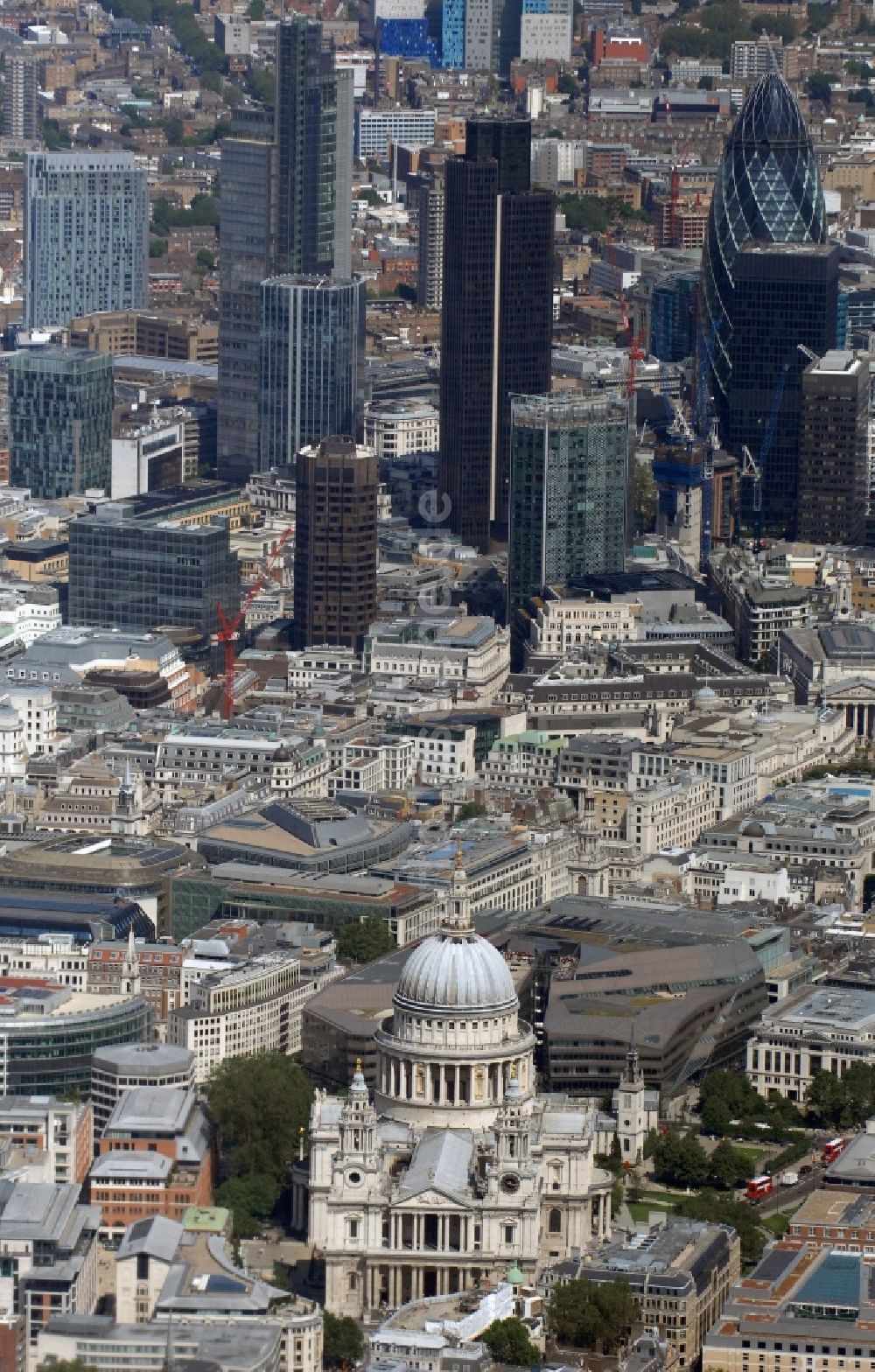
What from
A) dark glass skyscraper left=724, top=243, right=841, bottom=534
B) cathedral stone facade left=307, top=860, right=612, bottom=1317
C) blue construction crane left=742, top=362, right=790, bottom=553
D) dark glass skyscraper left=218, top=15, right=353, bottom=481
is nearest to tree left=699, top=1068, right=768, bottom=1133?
cathedral stone facade left=307, top=860, right=612, bottom=1317

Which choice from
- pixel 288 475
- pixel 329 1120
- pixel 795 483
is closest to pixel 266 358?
pixel 288 475

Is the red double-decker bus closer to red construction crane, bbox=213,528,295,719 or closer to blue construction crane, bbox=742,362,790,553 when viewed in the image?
red construction crane, bbox=213,528,295,719

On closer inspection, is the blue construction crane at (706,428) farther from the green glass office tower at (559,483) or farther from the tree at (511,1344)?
the tree at (511,1344)

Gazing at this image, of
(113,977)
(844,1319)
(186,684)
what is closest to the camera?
(844,1319)

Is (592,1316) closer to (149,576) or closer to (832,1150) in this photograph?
(832,1150)

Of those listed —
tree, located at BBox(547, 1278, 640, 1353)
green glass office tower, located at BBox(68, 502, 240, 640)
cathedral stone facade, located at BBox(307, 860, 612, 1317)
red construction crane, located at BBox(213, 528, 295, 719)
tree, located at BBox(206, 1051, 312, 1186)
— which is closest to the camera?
tree, located at BBox(547, 1278, 640, 1353)

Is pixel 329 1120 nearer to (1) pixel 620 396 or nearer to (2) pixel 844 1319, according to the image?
(2) pixel 844 1319
